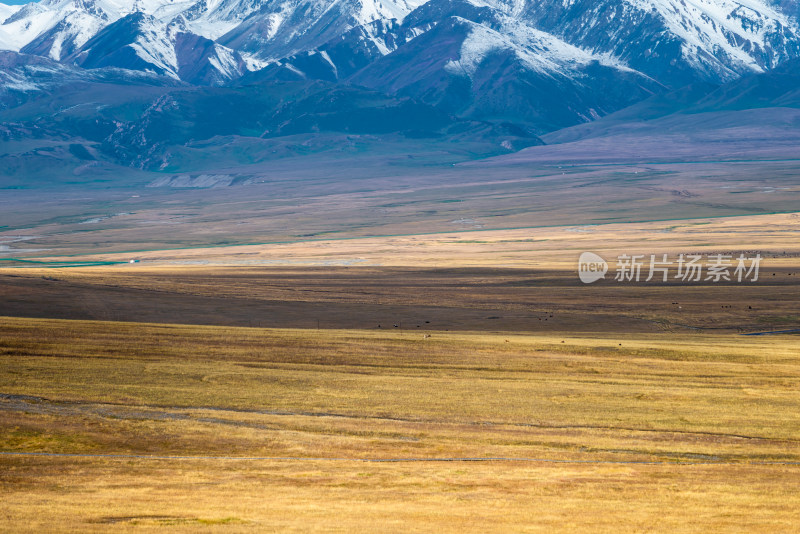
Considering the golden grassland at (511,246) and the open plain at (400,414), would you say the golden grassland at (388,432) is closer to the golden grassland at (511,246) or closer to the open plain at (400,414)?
the open plain at (400,414)

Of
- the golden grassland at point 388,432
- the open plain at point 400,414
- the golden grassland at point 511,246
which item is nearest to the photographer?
the golden grassland at point 388,432

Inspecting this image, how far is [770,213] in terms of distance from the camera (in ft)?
502

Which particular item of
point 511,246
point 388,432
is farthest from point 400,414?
point 511,246

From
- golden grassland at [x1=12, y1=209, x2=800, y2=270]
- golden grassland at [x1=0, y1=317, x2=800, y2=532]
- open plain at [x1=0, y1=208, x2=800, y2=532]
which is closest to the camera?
golden grassland at [x1=0, y1=317, x2=800, y2=532]

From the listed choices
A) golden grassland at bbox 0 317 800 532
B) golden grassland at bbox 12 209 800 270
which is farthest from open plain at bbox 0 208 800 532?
golden grassland at bbox 12 209 800 270

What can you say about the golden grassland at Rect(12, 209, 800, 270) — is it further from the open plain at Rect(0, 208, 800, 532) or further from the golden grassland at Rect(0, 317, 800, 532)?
the golden grassland at Rect(0, 317, 800, 532)

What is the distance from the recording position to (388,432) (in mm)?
28453

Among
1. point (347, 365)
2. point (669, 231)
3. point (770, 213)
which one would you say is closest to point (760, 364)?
point (347, 365)

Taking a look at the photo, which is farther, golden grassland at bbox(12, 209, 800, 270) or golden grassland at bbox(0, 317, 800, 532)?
golden grassland at bbox(12, 209, 800, 270)

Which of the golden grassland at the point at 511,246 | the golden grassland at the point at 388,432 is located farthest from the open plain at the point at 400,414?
the golden grassland at the point at 511,246

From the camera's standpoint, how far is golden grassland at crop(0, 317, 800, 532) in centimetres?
2059

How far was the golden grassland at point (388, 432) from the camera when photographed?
67.6 ft

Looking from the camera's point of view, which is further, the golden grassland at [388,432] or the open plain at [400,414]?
the open plain at [400,414]

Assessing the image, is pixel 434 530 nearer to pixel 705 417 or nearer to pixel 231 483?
pixel 231 483
